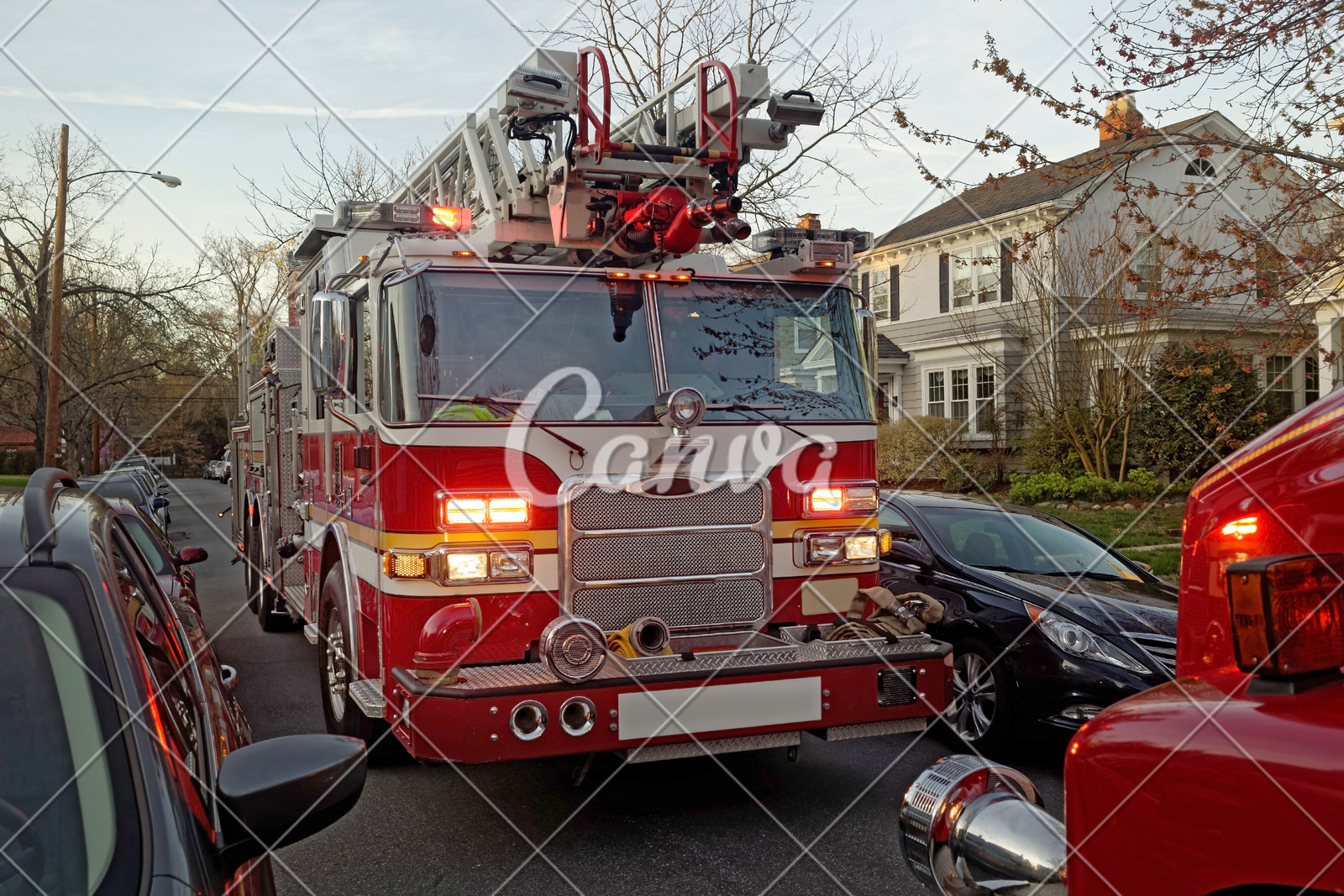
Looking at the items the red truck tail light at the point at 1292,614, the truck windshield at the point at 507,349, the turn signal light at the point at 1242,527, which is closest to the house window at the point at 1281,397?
the truck windshield at the point at 507,349

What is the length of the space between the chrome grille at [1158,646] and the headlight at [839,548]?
5.09 ft

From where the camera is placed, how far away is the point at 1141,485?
65.6ft

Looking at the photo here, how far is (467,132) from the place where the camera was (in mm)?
6836

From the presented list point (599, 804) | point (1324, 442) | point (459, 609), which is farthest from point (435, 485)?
point (1324, 442)

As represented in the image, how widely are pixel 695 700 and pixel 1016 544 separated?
3.47 meters

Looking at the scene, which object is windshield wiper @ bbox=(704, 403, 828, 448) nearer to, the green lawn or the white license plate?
the white license plate

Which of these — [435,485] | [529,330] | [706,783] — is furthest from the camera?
[706,783]

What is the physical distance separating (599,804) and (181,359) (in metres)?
29.5

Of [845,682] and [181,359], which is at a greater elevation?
[181,359]

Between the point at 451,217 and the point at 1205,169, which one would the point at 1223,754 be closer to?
the point at 451,217

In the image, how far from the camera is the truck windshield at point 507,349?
510cm

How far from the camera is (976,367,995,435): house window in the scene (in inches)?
977

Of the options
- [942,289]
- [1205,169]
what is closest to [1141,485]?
[1205,169]

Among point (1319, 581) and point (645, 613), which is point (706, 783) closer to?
point (645, 613)
